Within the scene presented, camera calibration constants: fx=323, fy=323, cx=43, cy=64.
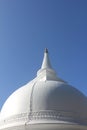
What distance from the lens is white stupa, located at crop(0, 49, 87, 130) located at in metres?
28.8

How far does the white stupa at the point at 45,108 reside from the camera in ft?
94.4

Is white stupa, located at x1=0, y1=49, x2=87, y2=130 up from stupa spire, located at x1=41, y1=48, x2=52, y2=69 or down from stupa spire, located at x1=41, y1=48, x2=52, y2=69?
down

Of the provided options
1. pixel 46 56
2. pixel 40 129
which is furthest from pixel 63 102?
pixel 46 56

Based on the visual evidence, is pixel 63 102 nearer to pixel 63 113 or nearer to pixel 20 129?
pixel 63 113

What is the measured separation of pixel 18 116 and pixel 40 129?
115 inches

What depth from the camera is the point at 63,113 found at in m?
29.6

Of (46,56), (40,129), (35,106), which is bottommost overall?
(40,129)

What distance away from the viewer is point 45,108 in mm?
30000

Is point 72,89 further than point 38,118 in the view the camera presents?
Yes

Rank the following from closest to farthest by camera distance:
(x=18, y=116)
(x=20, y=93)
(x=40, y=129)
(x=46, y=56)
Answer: (x=40, y=129), (x=18, y=116), (x=20, y=93), (x=46, y=56)

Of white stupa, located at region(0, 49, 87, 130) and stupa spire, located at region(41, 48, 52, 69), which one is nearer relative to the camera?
white stupa, located at region(0, 49, 87, 130)

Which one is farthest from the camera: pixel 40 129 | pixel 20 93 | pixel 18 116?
pixel 20 93

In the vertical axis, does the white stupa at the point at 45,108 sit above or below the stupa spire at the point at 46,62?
below

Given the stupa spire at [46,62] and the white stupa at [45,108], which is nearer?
the white stupa at [45,108]
